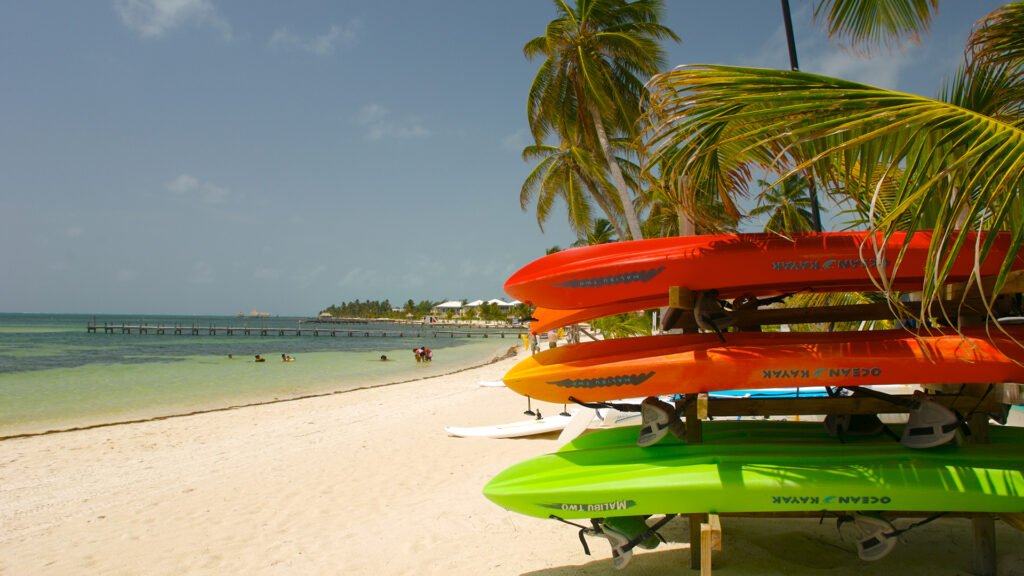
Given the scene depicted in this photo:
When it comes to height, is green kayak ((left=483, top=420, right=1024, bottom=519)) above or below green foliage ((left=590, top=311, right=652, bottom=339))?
below

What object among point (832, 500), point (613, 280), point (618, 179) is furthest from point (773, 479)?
point (618, 179)

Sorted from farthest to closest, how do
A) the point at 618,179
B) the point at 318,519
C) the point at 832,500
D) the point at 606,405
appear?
1. the point at 618,179
2. the point at 318,519
3. the point at 606,405
4. the point at 832,500

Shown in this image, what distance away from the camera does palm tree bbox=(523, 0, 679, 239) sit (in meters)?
11.5

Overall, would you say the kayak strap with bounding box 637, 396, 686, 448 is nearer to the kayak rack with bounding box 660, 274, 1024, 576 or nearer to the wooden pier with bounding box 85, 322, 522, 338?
the kayak rack with bounding box 660, 274, 1024, 576

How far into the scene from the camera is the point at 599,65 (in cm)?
1189

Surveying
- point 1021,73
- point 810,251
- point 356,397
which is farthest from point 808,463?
point 356,397

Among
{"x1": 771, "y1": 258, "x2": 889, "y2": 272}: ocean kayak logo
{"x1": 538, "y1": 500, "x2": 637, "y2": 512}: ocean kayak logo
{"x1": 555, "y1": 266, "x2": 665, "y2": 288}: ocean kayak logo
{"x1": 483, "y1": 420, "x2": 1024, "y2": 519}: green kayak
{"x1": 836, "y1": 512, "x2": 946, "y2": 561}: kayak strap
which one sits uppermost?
{"x1": 555, "y1": 266, "x2": 665, "y2": 288}: ocean kayak logo

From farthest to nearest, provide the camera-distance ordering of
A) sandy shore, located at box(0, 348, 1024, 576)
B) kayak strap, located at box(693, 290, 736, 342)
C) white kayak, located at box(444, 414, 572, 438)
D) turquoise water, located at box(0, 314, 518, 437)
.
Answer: turquoise water, located at box(0, 314, 518, 437) < white kayak, located at box(444, 414, 572, 438) < sandy shore, located at box(0, 348, 1024, 576) < kayak strap, located at box(693, 290, 736, 342)

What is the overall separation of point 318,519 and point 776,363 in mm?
4199

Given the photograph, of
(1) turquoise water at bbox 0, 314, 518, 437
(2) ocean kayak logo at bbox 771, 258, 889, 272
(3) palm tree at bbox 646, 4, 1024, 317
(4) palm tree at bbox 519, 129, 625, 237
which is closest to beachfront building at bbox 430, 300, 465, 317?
(1) turquoise water at bbox 0, 314, 518, 437

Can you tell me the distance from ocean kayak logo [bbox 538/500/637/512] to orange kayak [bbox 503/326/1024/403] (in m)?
0.58

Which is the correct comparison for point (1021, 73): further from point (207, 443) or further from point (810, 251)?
point (207, 443)

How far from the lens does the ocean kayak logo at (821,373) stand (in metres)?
2.82

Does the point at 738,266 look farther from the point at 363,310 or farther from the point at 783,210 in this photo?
the point at 363,310
